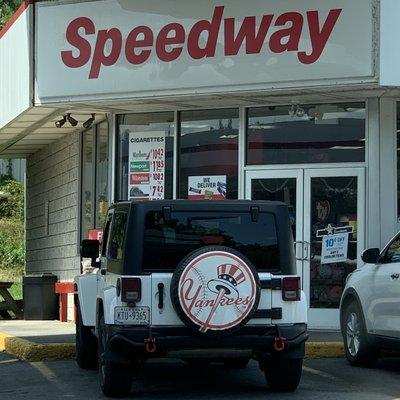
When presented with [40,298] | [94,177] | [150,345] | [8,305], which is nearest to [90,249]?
[150,345]

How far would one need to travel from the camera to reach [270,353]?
28.5 feet

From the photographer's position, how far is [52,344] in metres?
12.1

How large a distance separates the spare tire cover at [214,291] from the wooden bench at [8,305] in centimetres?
989

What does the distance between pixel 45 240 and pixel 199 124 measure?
24.3 ft

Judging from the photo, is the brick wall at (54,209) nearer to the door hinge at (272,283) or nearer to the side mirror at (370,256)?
the side mirror at (370,256)

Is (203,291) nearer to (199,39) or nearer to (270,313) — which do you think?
(270,313)

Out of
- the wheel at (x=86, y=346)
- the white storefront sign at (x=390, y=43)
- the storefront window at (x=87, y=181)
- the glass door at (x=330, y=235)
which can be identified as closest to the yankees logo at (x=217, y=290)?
the wheel at (x=86, y=346)

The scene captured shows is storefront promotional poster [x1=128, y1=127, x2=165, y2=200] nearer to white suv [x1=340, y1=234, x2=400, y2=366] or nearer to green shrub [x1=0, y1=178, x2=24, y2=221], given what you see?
white suv [x1=340, y1=234, x2=400, y2=366]

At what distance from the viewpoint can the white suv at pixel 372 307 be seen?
398 inches

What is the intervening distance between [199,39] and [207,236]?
5666mm

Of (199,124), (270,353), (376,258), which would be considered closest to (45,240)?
(199,124)

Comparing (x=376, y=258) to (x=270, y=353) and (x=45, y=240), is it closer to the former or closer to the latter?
(x=270, y=353)

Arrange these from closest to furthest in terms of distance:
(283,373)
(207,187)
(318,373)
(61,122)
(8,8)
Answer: (283,373) < (318,373) < (207,187) < (61,122) < (8,8)

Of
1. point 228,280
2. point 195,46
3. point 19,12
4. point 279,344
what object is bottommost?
point 279,344
